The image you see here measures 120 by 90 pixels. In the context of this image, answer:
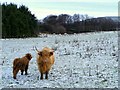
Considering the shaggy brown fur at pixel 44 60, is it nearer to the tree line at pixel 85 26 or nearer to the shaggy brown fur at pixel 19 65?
the shaggy brown fur at pixel 19 65

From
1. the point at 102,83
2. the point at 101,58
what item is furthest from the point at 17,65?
the point at 101,58

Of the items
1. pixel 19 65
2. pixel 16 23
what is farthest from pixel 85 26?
pixel 19 65

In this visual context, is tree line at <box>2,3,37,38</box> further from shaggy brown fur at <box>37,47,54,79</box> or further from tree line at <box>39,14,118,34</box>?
shaggy brown fur at <box>37,47,54,79</box>

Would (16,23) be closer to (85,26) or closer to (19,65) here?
(85,26)

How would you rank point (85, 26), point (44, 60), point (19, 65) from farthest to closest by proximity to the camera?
point (85, 26)
point (19, 65)
point (44, 60)

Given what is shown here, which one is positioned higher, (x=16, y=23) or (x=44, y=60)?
(x=16, y=23)

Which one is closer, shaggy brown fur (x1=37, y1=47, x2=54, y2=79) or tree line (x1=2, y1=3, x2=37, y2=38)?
shaggy brown fur (x1=37, y1=47, x2=54, y2=79)

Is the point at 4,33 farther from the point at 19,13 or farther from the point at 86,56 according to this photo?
the point at 86,56

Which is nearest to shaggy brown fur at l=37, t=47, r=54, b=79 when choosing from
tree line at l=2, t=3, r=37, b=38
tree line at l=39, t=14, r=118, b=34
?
tree line at l=2, t=3, r=37, b=38

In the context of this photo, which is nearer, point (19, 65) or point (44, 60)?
point (44, 60)

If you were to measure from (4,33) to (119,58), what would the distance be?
1803 inches

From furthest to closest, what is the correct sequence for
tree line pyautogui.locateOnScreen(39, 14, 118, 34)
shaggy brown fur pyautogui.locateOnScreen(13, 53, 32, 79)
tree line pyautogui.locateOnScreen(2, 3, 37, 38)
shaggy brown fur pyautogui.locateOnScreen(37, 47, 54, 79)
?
tree line pyautogui.locateOnScreen(39, 14, 118, 34) < tree line pyautogui.locateOnScreen(2, 3, 37, 38) < shaggy brown fur pyautogui.locateOnScreen(13, 53, 32, 79) < shaggy brown fur pyautogui.locateOnScreen(37, 47, 54, 79)

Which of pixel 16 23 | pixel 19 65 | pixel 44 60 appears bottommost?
pixel 19 65

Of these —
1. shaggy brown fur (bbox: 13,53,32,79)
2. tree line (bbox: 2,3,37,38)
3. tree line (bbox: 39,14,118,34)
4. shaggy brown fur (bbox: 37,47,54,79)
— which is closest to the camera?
shaggy brown fur (bbox: 37,47,54,79)
